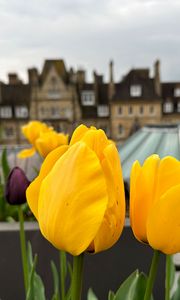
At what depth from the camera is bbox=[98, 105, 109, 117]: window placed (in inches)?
694

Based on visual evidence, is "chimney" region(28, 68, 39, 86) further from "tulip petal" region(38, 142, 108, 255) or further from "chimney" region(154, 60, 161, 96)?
"tulip petal" region(38, 142, 108, 255)

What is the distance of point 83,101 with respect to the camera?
17828 millimetres

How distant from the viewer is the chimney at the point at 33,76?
1716 cm

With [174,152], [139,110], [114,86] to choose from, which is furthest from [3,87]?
[174,152]

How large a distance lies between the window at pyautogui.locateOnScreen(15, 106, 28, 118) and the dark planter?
16814 mm

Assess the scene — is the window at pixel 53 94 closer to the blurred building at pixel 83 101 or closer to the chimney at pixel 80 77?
the blurred building at pixel 83 101

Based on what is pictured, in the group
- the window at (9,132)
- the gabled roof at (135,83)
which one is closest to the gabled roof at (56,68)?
the gabled roof at (135,83)

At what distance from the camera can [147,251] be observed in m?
0.95

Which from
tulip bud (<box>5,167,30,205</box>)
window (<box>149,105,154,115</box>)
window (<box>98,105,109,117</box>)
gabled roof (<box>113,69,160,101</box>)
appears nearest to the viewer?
tulip bud (<box>5,167,30,205</box>)

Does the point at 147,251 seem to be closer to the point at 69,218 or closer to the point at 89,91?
the point at 69,218

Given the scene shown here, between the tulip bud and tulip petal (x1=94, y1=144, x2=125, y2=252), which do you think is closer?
tulip petal (x1=94, y1=144, x2=125, y2=252)

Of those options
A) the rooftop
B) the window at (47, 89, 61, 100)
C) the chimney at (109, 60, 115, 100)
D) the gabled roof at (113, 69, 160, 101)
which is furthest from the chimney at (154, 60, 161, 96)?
the rooftop

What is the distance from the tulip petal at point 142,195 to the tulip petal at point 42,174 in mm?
66

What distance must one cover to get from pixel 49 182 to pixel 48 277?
0.79 metres
